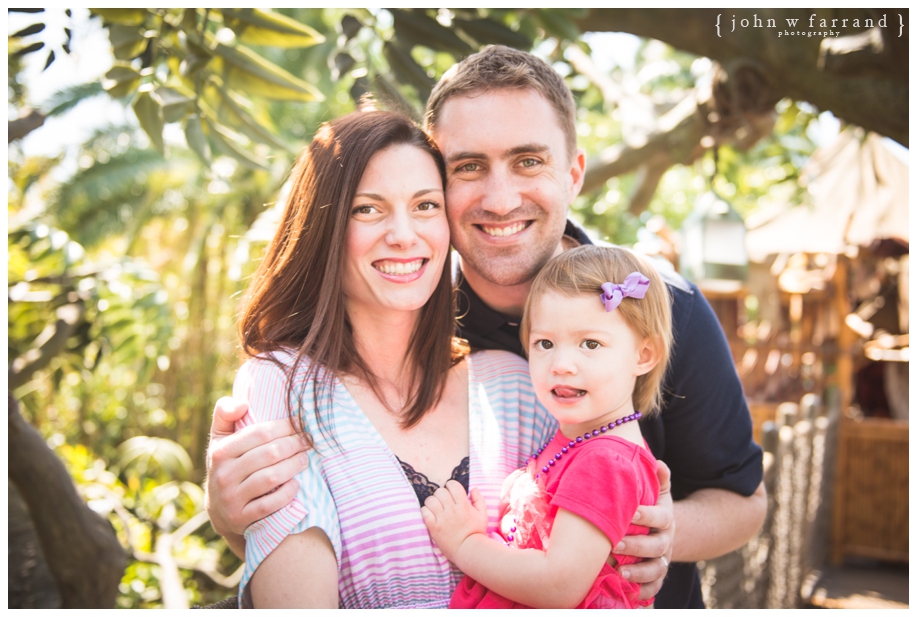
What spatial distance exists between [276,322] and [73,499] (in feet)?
4.88

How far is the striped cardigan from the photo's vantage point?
1.54 m

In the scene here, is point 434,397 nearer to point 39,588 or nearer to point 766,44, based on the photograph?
point 766,44

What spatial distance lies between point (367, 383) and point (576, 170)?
3.28ft

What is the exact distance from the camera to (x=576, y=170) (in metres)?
2.31

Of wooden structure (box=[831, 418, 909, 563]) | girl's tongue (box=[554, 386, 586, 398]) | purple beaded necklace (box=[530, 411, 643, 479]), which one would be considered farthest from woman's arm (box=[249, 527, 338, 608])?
wooden structure (box=[831, 418, 909, 563])

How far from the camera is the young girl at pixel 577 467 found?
1.49 meters

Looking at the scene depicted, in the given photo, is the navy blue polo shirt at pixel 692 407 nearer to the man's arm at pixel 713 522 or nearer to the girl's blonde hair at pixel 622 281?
the man's arm at pixel 713 522

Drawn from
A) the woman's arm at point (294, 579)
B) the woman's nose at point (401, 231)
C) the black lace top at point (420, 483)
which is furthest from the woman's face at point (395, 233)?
the woman's arm at point (294, 579)

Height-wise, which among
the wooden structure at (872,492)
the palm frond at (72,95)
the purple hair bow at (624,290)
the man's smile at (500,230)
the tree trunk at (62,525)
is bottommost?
the wooden structure at (872,492)

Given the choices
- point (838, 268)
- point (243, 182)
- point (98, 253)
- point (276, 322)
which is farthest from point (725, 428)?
point (98, 253)

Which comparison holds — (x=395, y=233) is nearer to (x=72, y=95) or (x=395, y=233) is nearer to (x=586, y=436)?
(x=586, y=436)

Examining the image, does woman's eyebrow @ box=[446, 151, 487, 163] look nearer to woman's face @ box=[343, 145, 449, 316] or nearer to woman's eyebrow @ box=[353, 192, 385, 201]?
woman's face @ box=[343, 145, 449, 316]

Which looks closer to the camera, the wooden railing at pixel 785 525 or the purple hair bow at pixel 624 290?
the purple hair bow at pixel 624 290

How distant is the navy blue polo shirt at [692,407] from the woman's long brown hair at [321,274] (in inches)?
12.6
